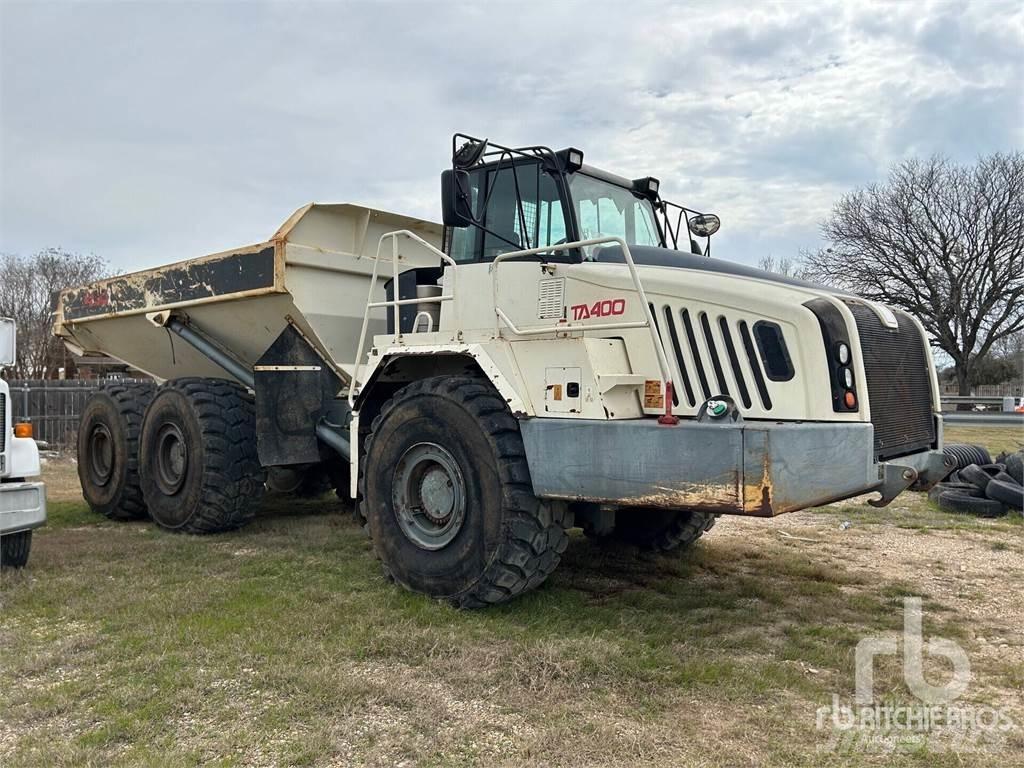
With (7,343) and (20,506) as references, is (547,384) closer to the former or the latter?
(20,506)

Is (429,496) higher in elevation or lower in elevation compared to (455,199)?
lower

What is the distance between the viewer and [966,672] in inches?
165

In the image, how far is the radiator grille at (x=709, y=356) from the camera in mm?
4477

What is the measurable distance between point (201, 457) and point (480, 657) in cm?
406

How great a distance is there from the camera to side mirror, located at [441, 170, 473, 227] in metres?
5.32

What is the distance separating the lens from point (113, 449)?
859 cm

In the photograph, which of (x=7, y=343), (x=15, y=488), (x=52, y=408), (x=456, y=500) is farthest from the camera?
(x=52, y=408)

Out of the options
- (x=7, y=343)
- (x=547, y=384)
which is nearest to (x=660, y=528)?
(x=547, y=384)

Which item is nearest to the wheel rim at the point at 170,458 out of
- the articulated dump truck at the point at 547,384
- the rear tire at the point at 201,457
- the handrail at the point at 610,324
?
the rear tire at the point at 201,457

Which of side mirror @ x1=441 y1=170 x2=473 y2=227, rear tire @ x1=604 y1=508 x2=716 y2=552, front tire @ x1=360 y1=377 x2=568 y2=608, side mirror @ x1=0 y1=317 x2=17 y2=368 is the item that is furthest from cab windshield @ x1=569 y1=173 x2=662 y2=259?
side mirror @ x1=0 y1=317 x2=17 y2=368

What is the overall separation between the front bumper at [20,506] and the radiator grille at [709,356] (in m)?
4.33

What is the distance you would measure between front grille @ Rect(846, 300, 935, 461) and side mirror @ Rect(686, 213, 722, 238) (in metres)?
1.90

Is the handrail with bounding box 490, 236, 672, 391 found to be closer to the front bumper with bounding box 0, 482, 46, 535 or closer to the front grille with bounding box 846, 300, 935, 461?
the front grille with bounding box 846, 300, 935, 461

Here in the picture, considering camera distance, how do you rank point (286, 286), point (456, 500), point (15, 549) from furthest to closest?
point (286, 286)
point (15, 549)
point (456, 500)
